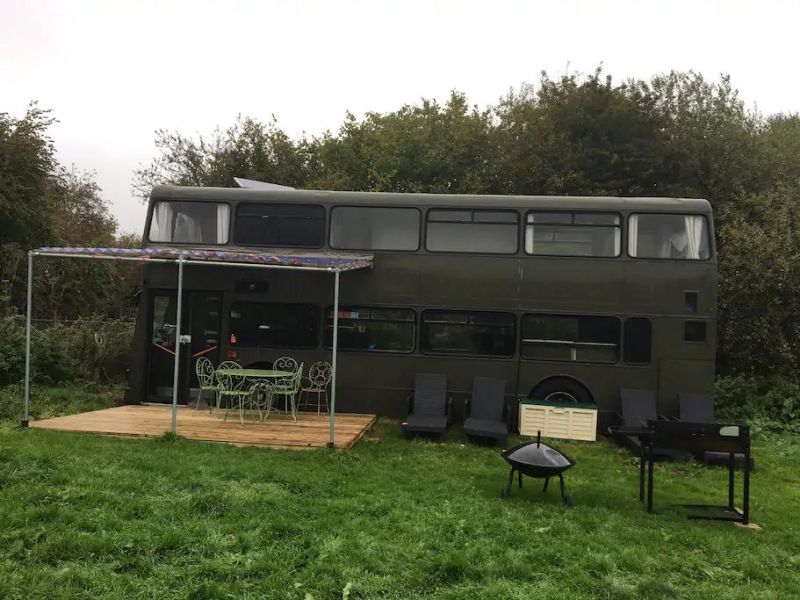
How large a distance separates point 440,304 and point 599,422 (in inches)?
117

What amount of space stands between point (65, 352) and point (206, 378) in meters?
4.34

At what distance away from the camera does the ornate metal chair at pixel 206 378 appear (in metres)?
8.85

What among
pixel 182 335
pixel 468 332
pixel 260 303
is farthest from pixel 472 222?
pixel 182 335

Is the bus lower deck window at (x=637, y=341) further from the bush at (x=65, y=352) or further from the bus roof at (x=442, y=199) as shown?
the bush at (x=65, y=352)

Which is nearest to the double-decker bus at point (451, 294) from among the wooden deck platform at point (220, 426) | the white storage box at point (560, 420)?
the white storage box at point (560, 420)

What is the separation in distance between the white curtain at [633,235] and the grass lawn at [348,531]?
137 inches

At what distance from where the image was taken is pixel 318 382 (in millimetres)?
9656

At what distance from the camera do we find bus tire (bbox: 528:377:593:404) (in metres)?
9.20

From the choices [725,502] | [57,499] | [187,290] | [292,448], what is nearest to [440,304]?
[292,448]

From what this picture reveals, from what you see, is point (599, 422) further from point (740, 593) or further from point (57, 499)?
point (57, 499)

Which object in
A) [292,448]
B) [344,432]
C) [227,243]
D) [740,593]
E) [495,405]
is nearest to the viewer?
[740,593]

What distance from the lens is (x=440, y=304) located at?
939cm

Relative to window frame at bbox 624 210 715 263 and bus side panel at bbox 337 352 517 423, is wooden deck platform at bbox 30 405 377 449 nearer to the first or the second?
bus side panel at bbox 337 352 517 423

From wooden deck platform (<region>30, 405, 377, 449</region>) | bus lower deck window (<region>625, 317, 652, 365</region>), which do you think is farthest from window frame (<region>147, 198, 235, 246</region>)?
bus lower deck window (<region>625, 317, 652, 365</region>)
